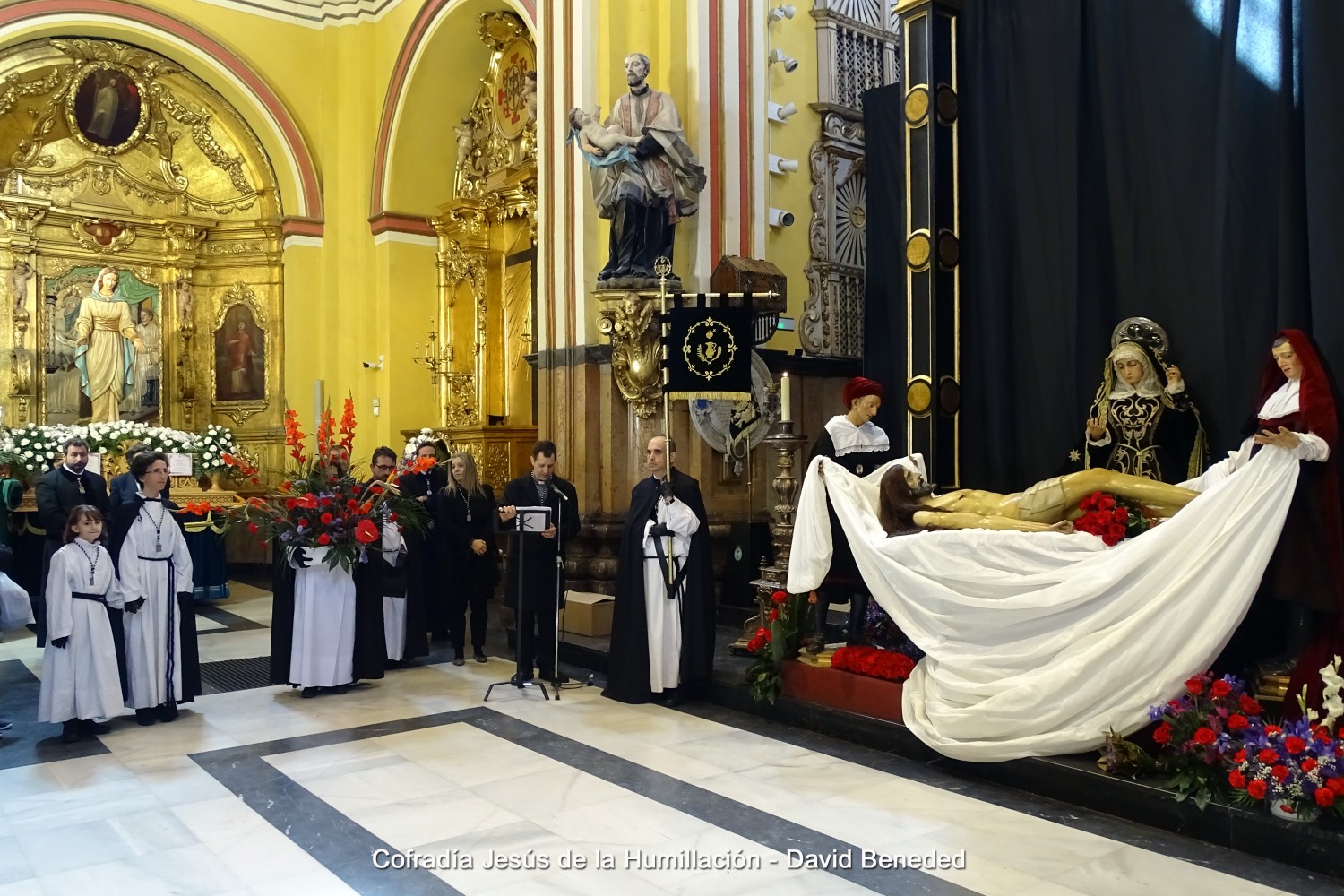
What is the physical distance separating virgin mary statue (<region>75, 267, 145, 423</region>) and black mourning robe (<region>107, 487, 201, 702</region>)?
7.58 m

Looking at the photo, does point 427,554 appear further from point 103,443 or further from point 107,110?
point 107,110

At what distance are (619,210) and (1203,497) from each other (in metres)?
5.12

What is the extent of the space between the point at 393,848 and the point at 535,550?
9.64ft

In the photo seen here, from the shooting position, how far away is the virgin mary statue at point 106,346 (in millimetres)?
13000

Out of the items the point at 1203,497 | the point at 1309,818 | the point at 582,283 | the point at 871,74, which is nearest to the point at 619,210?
the point at 582,283

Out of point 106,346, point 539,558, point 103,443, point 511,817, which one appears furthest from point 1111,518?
point 106,346

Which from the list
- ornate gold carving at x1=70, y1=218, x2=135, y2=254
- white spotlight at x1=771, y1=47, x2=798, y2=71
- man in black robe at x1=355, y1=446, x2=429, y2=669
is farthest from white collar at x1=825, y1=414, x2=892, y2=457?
ornate gold carving at x1=70, y1=218, x2=135, y2=254

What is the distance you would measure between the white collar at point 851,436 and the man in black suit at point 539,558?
1.73 metres

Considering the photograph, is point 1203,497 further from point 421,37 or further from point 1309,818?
point 421,37

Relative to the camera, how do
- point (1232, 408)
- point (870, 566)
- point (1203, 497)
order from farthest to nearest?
point (1232, 408) → point (870, 566) → point (1203, 497)

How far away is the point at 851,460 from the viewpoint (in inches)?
256

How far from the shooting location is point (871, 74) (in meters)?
10.4

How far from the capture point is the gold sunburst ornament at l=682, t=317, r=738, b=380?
25.3ft

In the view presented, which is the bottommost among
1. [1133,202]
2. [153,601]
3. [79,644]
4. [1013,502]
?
[79,644]
